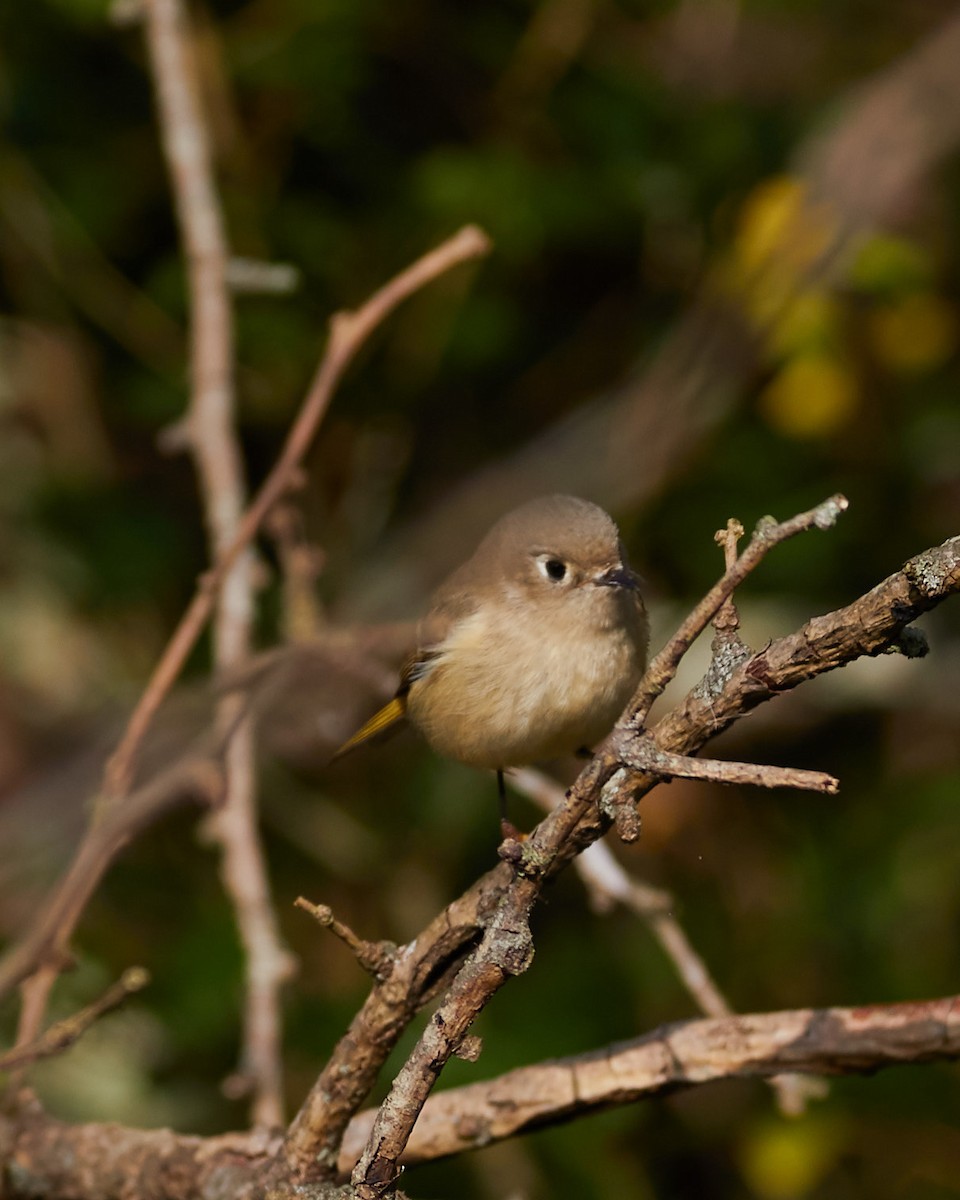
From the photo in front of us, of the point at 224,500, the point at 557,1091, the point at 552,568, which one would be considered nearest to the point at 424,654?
the point at 552,568

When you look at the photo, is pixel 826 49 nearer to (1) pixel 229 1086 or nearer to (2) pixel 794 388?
(2) pixel 794 388

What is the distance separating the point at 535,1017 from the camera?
3.91m

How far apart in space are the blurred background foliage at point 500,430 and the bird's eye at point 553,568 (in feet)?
3.73

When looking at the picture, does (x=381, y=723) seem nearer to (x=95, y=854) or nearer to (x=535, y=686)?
(x=535, y=686)

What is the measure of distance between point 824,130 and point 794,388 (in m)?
0.88

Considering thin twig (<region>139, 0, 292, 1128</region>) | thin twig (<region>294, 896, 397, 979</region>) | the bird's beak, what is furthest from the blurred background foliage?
thin twig (<region>294, 896, 397, 979</region>)

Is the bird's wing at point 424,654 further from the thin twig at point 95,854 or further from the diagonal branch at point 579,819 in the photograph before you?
the diagonal branch at point 579,819

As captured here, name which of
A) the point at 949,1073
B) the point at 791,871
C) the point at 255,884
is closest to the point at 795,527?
the point at 255,884

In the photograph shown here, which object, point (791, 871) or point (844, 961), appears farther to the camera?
point (791, 871)

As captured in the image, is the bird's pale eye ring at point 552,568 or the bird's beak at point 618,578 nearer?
the bird's beak at point 618,578

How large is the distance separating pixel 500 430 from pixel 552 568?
2390 millimetres

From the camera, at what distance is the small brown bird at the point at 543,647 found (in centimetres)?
285

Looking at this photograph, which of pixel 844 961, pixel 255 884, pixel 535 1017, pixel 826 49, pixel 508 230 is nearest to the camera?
pixel 255 884

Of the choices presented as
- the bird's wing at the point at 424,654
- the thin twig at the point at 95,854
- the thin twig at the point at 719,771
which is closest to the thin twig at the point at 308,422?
the thin twig at the point at 95,854
